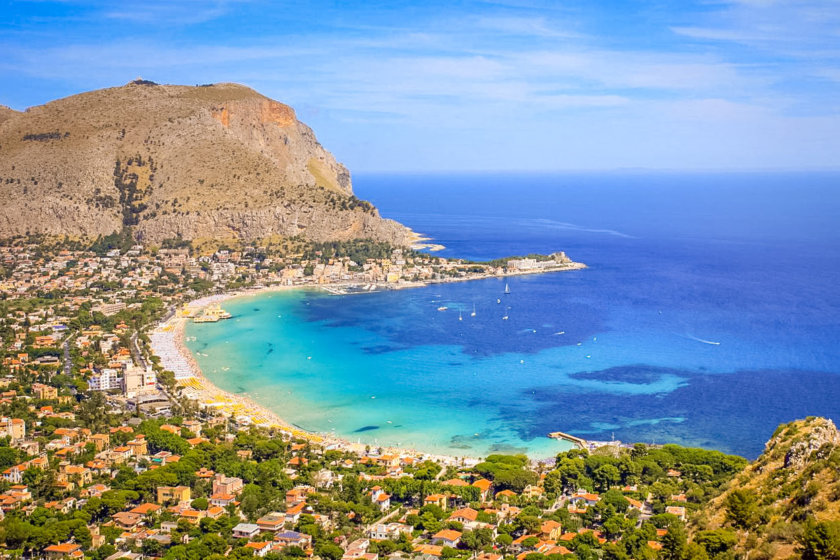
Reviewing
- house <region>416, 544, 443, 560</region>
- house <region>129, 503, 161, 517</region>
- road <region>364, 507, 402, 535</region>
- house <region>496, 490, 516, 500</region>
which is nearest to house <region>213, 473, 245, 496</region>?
house <region>129, 503, 161, 517</region>

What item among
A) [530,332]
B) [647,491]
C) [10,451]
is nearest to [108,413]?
[10,451]

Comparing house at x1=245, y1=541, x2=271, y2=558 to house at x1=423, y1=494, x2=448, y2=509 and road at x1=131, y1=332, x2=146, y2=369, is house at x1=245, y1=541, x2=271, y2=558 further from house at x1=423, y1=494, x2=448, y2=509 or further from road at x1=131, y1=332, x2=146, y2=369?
road at x1=131, y1=332, x2=146, y2=369

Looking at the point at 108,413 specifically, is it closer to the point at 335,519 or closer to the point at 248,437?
the point at 248,437

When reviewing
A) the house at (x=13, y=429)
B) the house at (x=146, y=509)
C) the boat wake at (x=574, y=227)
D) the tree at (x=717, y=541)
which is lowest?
the house at (x=146, y=509)

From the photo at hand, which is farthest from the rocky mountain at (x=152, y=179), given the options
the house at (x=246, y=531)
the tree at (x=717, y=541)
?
the tree at (x=717, y=541)

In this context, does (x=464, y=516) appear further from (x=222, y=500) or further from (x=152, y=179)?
(x=152, y=179)

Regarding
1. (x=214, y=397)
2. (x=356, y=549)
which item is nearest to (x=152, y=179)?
(x=214, y=397)

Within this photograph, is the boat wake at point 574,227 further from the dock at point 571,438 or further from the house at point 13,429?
the house at point 13,429
